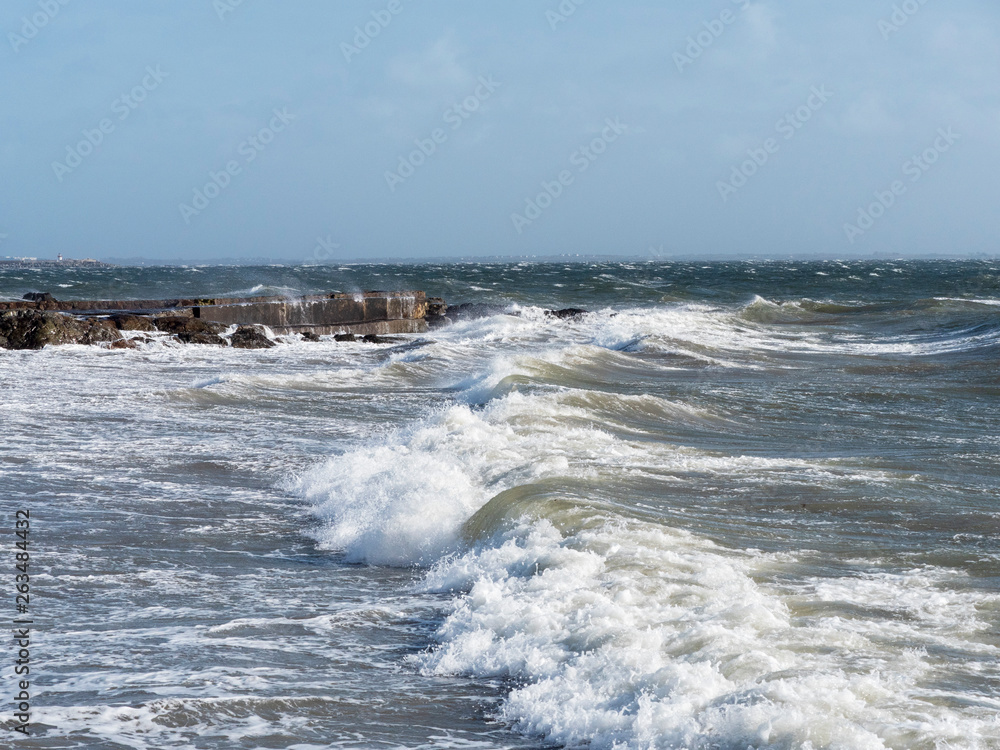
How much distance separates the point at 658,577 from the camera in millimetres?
5465

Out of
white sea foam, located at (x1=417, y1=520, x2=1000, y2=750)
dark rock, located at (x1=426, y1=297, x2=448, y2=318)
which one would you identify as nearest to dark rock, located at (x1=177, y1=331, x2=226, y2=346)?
dark rock, located at (x1=426, y1=297, x2=448, y2=318)

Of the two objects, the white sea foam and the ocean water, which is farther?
the ocean water

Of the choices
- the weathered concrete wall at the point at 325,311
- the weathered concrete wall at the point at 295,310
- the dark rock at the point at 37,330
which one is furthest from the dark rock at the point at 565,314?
the dark rock at the point at 37,330

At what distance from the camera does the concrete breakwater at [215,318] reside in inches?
797

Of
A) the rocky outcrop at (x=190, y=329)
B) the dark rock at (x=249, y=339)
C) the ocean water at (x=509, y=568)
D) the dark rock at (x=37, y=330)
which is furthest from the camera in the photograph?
the dark rock at (x=249, y=339)

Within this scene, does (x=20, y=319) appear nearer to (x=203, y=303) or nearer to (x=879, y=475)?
(x=203, y=303)

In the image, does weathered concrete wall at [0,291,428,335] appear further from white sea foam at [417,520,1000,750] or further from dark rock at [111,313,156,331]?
white sea foam at [417,520,1000,750]

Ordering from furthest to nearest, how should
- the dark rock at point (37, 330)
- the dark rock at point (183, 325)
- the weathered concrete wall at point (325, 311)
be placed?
the weathered concrete wall at point (325, 311), the dark rock at point (183, 325), the dark rock at point (37, 330)

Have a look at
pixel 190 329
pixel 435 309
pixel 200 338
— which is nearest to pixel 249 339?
pixel 200 338

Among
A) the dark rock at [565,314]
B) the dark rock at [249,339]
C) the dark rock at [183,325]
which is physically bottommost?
the dark rock at [249,339]

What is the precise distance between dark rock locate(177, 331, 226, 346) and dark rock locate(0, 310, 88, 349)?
1933mm

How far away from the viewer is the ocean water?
3947 millimetres

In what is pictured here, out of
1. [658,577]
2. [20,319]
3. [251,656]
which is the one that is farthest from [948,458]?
[20,319]

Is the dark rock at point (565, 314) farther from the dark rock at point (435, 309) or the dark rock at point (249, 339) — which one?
the dark rock at point (249, 339)
